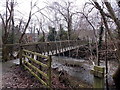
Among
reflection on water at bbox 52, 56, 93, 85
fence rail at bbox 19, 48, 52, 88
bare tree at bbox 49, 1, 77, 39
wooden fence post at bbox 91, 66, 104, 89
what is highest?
bare tree at bbox 49, 1, 77, 39

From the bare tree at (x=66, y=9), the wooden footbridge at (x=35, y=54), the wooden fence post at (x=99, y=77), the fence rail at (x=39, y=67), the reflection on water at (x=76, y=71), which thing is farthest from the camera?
the bare tree at (x=66, y=9)

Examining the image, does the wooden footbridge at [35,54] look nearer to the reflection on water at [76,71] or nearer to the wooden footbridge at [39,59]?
the wooden footbridge at [39,59]

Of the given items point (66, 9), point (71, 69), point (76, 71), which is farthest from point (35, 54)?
point (66, 9)

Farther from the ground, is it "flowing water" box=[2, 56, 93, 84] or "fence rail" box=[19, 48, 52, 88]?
"fence rail" box=[19, 48, 52, 88]

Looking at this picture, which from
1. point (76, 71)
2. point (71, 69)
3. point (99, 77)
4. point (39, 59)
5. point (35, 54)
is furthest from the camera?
point (71, 69)

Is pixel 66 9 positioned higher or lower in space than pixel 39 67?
higher

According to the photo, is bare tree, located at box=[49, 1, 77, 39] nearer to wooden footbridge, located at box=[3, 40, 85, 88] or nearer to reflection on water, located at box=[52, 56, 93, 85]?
wooden footbridge, located at box=[3, 40, 85, 88]

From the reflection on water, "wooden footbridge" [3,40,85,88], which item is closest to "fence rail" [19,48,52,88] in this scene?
"wooden footbridge" [3,40,85,88]

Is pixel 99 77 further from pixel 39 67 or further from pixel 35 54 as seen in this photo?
pixel 39 67

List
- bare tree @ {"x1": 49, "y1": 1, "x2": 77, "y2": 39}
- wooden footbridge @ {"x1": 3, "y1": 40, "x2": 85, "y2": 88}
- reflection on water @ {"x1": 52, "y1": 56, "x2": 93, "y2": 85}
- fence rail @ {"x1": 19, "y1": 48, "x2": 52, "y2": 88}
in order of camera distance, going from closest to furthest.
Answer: fence rail @ {"x1": 19, "y1": 48, "x2": 52, "y2": 88}, wooden footbridge @ {"x1": 3, "y1": 40, "x2": 85, "y2": 88}, reflection on water @ {"x1": 52, "y1": 56, "x2": 93, "y2": 85}, bare tree @ {"x1": 49, "y1": 1, "x2": 77, "y2": 39}

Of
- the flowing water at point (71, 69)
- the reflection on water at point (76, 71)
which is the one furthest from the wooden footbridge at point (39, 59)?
the reflection on water at point (76, 71)

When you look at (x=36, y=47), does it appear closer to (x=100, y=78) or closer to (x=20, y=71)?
(x=20, y=71)

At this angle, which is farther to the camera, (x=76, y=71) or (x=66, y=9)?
(x=66, y=9)

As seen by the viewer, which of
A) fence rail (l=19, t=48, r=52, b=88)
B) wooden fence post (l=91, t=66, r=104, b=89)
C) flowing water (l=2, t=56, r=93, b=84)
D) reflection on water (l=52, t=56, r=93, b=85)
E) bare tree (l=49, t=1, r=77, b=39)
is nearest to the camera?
wooden fence post (l=91, t=66, r=104, b=89)
